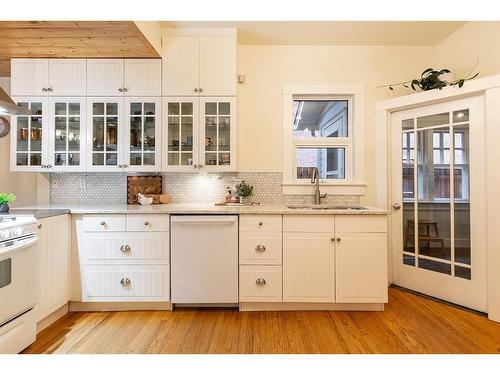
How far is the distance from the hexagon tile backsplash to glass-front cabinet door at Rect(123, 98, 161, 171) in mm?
339

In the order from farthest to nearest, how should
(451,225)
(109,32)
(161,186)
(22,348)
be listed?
(161,186), (451,225), (109,32), (22,348)

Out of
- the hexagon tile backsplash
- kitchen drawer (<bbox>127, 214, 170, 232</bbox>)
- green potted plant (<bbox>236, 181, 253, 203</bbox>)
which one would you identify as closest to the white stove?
kitchen drawer (<bbox>127, 214, 170, 232</bbox>)

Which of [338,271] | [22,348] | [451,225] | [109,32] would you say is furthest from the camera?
[451,225]

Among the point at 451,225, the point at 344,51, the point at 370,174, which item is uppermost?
the point at 344,51

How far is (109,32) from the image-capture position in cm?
234

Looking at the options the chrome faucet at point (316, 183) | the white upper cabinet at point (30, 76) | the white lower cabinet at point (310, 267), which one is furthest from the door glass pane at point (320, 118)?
the white upper cabinet at point (30, 76)

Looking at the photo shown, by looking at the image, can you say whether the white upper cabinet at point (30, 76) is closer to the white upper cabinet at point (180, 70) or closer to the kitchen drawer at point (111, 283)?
the white upper cabinet at point (180, 70)

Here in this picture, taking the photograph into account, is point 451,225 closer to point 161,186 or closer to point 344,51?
point 344,51

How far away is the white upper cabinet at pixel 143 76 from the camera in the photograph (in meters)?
2.81

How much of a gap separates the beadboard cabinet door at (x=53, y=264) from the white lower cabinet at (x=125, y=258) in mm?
122

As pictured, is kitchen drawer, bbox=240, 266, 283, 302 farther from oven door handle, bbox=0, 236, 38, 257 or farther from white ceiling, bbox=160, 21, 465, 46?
white ceiling, bbox=160, 21, 465, 46

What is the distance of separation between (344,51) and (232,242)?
2351 millimetres

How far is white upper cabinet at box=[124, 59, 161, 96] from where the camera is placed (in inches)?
111
